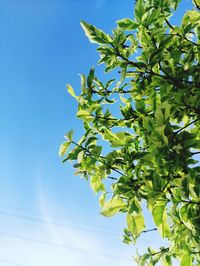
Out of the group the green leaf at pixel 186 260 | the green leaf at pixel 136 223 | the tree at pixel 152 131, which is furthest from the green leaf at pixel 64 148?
the green leaf at pixel 186 260

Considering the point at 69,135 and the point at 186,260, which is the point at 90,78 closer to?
the point at 69,135

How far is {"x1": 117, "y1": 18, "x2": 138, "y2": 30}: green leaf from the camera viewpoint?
2250 millimetres

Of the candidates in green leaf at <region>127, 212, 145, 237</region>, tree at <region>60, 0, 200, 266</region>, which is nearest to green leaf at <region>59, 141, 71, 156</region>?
tree at <region>60, 0, 200, 266</region>

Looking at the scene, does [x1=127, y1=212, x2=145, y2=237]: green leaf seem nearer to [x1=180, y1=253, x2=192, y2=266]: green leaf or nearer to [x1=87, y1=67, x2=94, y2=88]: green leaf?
[x1=180, y1=253, x2=192, y2=266]: green leaf

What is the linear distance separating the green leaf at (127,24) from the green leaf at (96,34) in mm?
136

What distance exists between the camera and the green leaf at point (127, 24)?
225 centimetres

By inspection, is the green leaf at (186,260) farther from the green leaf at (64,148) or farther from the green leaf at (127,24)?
the green leaf at (127,24)

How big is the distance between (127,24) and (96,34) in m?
0.26

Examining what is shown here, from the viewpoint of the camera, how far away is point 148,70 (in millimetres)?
2279

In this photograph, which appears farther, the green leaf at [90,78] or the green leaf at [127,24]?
the green leaf at [90,78]

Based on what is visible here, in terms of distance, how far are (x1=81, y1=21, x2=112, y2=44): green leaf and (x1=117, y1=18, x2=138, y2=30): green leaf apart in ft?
0.45

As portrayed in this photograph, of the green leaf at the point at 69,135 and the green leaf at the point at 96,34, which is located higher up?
the green leaf at the point at 96,34

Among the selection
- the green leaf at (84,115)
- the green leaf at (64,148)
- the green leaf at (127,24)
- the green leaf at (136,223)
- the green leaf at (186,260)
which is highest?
the green leaf at (127,24)

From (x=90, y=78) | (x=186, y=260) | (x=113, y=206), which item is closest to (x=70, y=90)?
(x=90, y=78)
